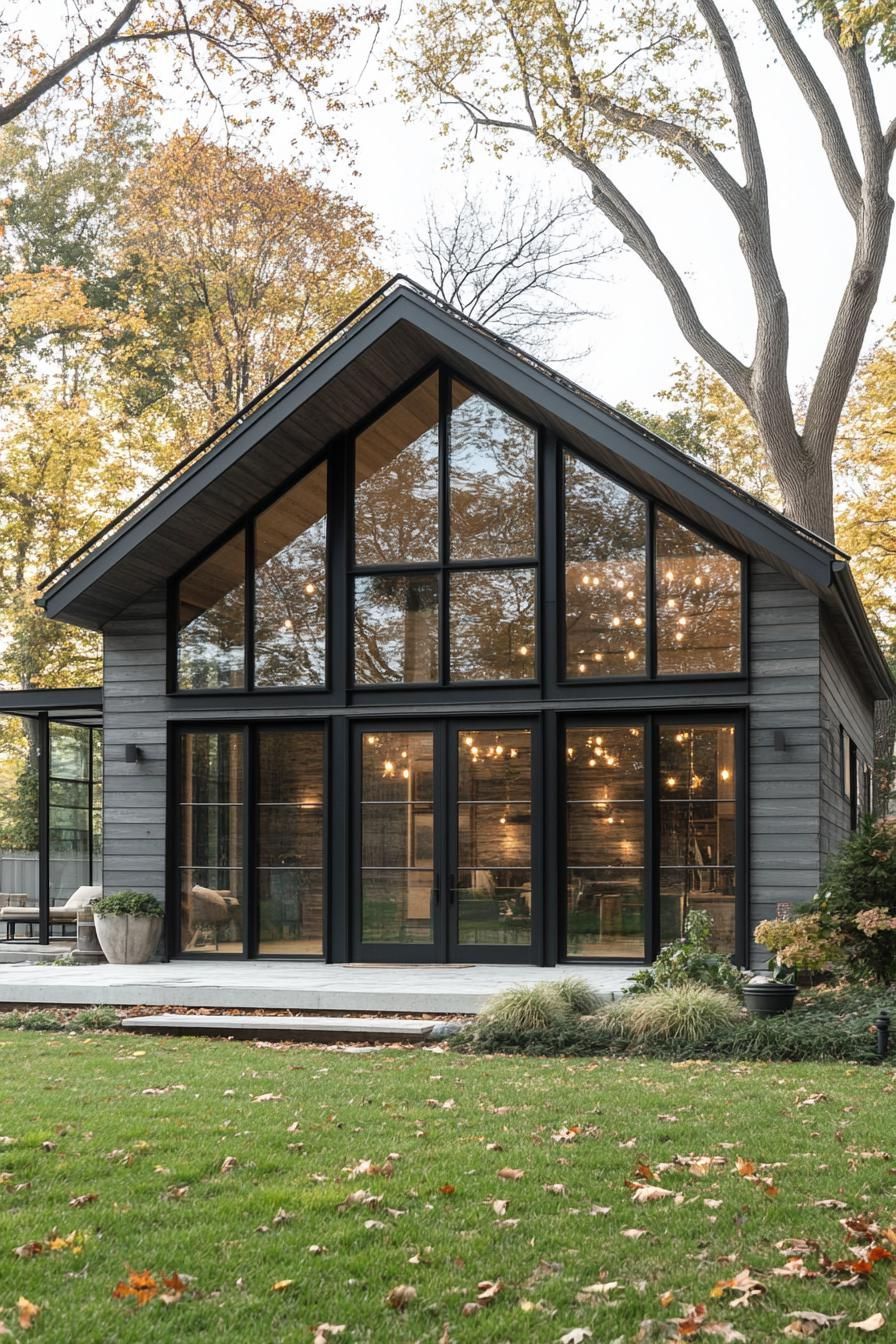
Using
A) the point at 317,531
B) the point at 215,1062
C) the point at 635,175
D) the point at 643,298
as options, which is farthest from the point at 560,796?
the point at 635,175

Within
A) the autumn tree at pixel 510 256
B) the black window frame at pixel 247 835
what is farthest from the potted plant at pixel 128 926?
the autumn tree at pixel 510 256

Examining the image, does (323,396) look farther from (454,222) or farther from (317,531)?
(454,222)

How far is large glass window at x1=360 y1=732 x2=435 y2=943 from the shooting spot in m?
12.5

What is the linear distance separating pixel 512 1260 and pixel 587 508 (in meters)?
9.02

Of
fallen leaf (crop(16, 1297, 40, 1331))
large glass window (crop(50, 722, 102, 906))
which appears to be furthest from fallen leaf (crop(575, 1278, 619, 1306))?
large glass window (crop(50, 722, 102, 906))

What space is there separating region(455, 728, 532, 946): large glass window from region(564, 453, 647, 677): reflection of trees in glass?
997 mm

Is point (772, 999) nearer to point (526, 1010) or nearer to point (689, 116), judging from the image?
point (526, 1010)

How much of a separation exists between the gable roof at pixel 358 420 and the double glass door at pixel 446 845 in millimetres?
2652

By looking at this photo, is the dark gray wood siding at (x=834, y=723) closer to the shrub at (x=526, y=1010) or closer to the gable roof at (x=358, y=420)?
the gable roof at (x=358, y=420)

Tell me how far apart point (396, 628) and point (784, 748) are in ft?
12.3

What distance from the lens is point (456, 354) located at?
40.9 feet

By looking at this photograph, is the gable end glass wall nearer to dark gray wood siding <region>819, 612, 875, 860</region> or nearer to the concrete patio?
the concrete patio

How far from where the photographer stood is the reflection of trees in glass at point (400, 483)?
42.4ft

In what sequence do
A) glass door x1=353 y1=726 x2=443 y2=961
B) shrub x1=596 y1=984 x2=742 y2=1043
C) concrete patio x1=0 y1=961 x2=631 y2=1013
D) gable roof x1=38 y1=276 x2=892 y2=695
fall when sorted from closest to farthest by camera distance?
shrub x1=596 y1=984 x2=742 y2=1043 → concrete patio x1=0 y1=961 x2=631 y2=1013 → gable roof x1=38 y1=276 x2=892 y2=695 → glass door x1=353 y1=726 x2=443 y2=961
